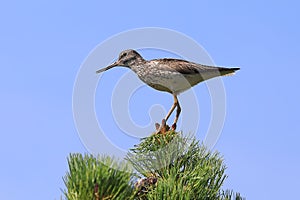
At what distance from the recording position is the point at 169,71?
797 centimetres

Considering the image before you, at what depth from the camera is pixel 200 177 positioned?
4.92 m

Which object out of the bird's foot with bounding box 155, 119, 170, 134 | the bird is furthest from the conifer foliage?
the bird

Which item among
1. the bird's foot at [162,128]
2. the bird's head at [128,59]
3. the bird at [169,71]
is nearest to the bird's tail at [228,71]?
the bird at [169,71]

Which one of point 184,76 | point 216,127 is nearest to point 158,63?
point 184,76

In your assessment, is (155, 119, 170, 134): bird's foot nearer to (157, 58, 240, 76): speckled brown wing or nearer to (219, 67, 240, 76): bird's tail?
(157, 58, 240, 76): speckled brown wing

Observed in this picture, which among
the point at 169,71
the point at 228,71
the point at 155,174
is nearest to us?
the point at 155,174

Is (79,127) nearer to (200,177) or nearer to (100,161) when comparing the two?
(100,161)

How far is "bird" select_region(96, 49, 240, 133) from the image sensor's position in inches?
295

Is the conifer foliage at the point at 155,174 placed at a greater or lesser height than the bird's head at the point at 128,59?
lesser

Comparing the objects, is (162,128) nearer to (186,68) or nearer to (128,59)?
(186,68)

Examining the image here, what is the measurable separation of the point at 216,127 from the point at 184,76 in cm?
261

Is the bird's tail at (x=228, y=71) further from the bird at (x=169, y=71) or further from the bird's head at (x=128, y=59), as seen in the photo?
the bird's head at (x=128, y=59)

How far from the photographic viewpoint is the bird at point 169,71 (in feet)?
24.6

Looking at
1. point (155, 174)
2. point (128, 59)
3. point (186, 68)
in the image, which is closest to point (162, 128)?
point (155, 174)
